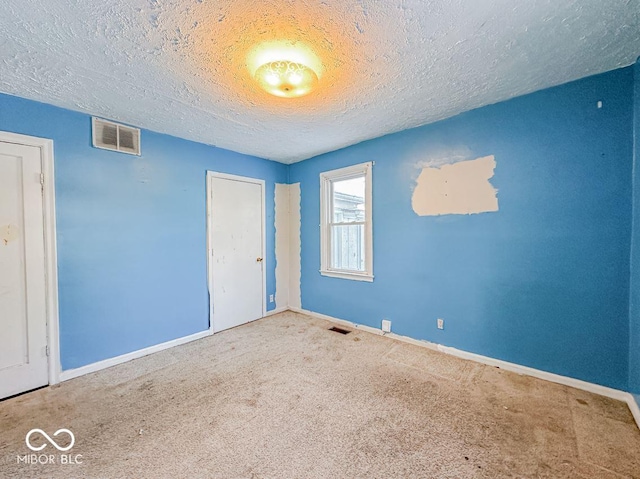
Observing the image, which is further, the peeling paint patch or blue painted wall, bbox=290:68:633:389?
the peeling paint patch

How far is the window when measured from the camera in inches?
140

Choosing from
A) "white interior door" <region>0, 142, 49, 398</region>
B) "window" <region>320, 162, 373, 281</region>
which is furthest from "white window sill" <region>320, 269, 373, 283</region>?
"white interior door" <region>0, 142, 49, 398</region>

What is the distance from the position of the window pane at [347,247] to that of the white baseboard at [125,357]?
2.05 metres

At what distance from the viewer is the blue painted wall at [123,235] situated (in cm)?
248

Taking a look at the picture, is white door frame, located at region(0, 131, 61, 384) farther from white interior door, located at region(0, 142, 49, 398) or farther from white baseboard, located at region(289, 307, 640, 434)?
white baseboard, located at region(289, 307, 640, 434)

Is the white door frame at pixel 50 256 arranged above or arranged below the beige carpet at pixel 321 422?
above

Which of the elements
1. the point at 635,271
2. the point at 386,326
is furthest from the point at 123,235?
the point at 635,271

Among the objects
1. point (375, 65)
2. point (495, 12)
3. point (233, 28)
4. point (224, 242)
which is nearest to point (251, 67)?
point (233, 28)

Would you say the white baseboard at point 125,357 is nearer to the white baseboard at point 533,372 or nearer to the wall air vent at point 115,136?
the wall air vent at point 115,136

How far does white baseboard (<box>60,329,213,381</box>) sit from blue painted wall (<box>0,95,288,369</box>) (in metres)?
0.05

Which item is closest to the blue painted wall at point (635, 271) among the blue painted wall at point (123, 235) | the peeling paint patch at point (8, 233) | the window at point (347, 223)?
the window at point (347, 223)

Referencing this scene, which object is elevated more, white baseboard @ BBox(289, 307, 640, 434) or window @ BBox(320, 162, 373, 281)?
window @ BBox(320, 162, 373, 281)

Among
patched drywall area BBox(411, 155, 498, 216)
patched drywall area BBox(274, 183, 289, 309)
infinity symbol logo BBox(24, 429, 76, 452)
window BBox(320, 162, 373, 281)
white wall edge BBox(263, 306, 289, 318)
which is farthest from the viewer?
patched drywall area BBox(274, 183, 289, 309)

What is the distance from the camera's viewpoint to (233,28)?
1.54 metres
